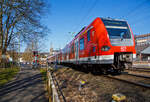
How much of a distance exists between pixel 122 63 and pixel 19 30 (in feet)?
39.4

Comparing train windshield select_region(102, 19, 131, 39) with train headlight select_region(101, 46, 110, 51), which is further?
train windshield select_region(102, 19, 131, 39)

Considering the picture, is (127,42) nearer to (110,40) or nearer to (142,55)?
(110,40)

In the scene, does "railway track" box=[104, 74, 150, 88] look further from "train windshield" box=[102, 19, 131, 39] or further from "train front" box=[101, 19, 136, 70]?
"train windshield" box=[102, 19, 131, 39]

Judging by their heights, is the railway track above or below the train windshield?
below

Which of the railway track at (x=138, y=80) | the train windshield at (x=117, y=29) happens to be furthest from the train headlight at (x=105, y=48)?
the railway track at (x=138, y=80)

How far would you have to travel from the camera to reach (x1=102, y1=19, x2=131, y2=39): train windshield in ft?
23.2

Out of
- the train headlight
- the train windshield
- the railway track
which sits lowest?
the railway track

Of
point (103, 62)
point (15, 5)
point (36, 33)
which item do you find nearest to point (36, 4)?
point (15, 5)

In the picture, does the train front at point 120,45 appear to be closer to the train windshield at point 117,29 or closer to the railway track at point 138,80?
the train windshield at point 117,29

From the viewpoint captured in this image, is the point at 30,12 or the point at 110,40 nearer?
the point at 110,40

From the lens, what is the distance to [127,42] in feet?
23.4

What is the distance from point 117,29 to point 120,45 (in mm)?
1089

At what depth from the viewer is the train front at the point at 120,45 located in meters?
6.75

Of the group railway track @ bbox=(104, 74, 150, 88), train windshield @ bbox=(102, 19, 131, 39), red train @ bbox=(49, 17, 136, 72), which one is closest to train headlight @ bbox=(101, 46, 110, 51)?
red train @ bbox=(49, 17, 136, 72)
